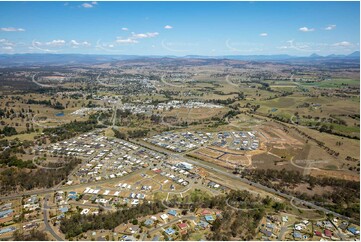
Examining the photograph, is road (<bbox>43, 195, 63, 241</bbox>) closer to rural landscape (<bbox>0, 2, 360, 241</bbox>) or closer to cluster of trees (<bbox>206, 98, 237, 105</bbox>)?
rural landscape (<bbox>0, 2, 360, 241</bbox>)

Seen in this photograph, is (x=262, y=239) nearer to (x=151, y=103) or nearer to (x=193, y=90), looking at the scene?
(x=151, y=103)

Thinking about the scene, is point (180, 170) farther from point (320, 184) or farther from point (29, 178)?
point (29, 178)

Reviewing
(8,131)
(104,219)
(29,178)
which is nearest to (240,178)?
(104,219)

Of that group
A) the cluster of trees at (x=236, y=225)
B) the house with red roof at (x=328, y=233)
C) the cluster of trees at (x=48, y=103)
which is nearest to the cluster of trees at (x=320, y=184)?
the house with red roof at (x=328, y=233)

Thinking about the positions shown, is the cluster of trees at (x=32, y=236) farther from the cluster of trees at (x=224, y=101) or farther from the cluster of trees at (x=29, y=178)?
the cluster of trees at (x=224, y=101)

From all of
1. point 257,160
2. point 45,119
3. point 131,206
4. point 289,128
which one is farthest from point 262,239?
point 45,119

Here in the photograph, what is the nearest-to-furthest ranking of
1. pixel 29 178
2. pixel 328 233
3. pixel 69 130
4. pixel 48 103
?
pixel 328 233 → pixel 29 178 → pixel 69 130 → pixel 48 103

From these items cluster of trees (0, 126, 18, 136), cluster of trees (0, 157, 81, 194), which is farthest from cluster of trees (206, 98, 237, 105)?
cluster of trees (0, 157, 81, 194)
